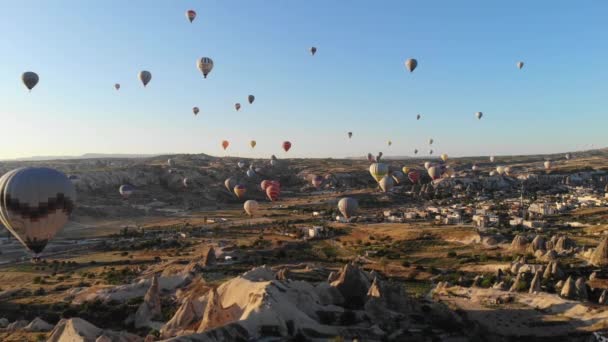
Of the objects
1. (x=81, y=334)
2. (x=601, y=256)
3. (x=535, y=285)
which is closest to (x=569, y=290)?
(x=535, y=285)

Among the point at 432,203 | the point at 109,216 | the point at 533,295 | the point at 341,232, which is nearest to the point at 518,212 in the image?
the point at 432,203

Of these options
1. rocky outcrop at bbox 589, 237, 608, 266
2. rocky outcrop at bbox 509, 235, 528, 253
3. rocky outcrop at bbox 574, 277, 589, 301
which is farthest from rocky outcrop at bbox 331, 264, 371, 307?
rocky outcrop at bbox 509, 235, 528, 253

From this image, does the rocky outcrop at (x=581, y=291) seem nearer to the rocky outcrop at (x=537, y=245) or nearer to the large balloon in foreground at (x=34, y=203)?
the rocky outcrop at (x=537, y=245)

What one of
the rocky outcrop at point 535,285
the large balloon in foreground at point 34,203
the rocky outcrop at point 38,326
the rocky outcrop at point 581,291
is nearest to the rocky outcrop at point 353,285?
the rocky outcrop at point 535,285

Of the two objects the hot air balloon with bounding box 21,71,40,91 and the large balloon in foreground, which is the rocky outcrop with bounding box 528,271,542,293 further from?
the hot air balloon with bounding box 21,71,40,91

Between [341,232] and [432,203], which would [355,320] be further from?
[432,203]

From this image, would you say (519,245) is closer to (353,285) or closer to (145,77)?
(353,285)

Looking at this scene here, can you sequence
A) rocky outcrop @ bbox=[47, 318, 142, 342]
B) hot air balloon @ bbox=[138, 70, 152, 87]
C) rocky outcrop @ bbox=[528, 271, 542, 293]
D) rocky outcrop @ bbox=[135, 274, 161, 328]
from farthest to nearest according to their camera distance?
hot air balloon @ bbox=[138, 70, 152, 87], rocky outcrop @ bbox=[528, 271, 542, 293], rocky outcrop @ bbox=[135, 274, 161, 328], rocky outcrop @ bbox=[47, 318, 142, 342]
